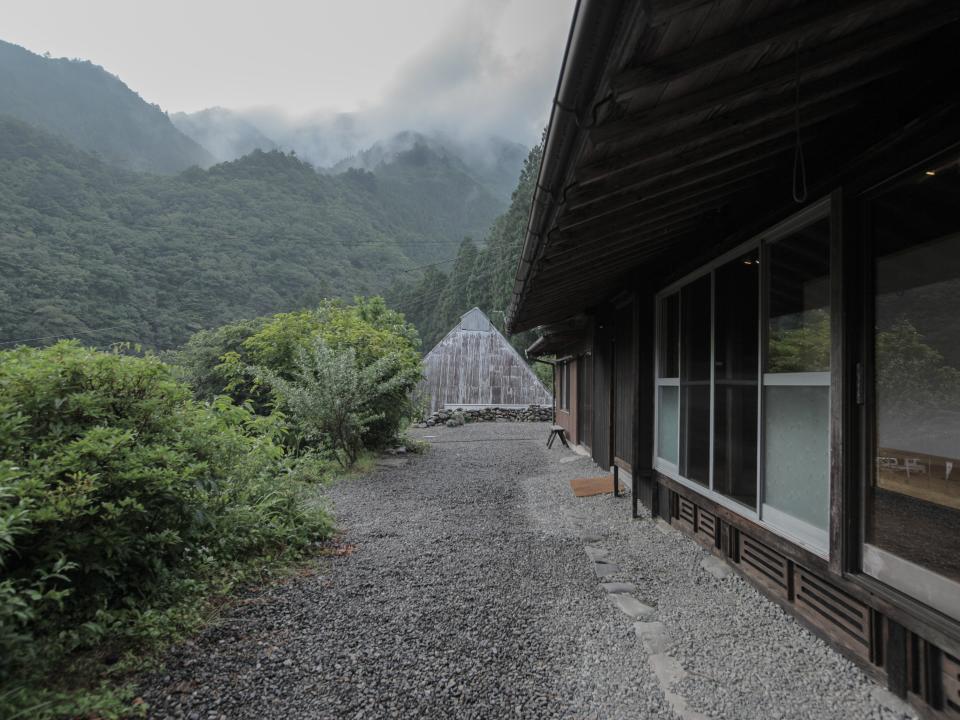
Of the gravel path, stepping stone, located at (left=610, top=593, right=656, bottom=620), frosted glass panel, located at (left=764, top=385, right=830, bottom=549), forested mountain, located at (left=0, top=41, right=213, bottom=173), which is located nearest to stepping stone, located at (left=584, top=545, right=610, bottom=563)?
the gravel path

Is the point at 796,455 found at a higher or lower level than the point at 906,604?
higher

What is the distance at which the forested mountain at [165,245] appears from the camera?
69.4 ft

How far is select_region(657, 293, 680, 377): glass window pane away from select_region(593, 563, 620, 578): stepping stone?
1.72 metres

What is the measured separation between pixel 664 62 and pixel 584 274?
322 centimetres

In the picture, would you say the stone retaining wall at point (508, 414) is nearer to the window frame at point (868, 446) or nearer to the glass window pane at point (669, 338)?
the glass window pane at point (669, 338)

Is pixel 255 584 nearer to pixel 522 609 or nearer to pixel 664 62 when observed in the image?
pixel 522 609

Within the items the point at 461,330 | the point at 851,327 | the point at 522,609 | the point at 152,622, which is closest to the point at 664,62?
the point at 851,327

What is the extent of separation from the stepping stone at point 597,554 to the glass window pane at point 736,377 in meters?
0.92

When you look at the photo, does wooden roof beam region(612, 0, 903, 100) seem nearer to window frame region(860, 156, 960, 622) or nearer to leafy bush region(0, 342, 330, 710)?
window frame region(860, 156, 960, 622)

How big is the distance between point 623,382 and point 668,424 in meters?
1.78

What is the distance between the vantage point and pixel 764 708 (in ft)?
6.05

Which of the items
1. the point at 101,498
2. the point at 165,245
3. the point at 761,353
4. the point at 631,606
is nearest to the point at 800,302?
the point at 761,353

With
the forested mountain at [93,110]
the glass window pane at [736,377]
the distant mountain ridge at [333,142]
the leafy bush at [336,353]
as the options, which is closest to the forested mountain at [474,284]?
the leafy bush at [336,353]

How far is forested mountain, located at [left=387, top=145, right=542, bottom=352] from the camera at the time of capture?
27939mm
